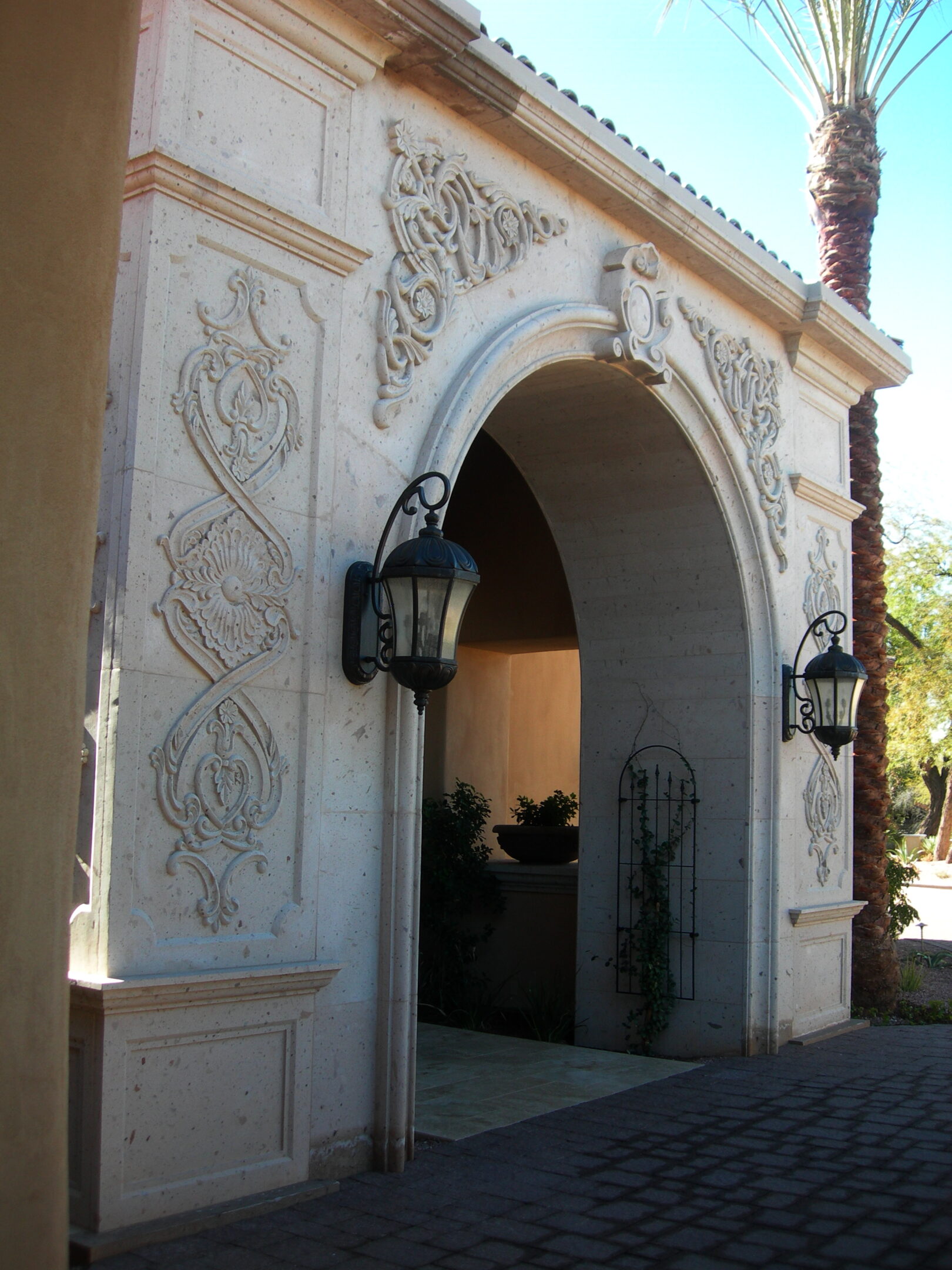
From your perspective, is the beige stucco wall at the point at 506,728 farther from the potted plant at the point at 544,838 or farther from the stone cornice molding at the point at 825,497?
the stone cornice molding at the point at 825,497

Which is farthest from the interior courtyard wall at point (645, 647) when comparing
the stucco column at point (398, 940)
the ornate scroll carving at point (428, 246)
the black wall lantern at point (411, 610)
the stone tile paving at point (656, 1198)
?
the stucco column at point (398, 940)

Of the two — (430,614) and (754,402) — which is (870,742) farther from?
(430,614)

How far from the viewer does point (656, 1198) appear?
4.45 meters

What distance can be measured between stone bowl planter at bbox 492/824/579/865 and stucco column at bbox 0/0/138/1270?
22.7 feet

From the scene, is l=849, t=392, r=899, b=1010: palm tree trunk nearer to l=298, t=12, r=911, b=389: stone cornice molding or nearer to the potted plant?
l=298, t=12, r=911, b=389: stone cornice molding

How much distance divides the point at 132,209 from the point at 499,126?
2201 millimetres

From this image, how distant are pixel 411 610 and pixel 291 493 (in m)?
0.64

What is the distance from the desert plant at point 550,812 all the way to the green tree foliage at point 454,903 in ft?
2.14

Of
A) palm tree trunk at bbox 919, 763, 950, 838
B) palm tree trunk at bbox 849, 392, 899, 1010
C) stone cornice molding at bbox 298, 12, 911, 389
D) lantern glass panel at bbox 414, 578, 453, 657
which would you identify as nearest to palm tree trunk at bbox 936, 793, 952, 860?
palm tree trunk at bbox 919, 763, 950, 838

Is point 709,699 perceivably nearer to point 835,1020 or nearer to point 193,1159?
point 835,1020

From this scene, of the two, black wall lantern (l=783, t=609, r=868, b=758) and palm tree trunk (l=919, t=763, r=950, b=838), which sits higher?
black wall lantern (l=783, t=609, r=868, b=758)

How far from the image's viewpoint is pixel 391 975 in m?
4.73

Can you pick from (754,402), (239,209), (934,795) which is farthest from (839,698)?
(934,795)

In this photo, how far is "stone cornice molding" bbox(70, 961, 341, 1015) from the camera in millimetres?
3643
